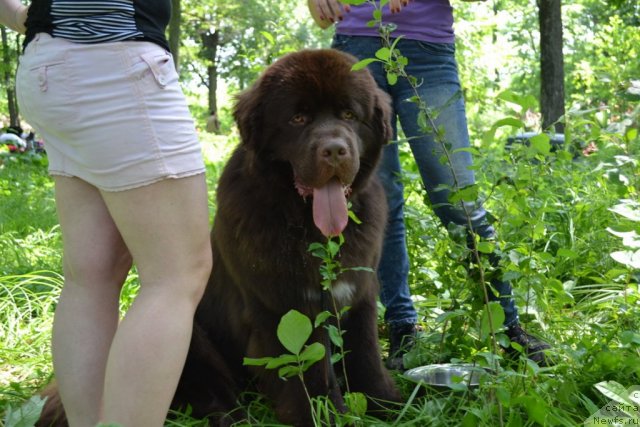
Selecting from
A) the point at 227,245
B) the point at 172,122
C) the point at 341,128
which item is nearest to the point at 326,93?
the point at 341,128

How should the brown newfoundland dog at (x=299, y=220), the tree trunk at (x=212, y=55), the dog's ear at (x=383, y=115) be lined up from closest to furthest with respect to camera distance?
the brown newfoundland dog at (x=299, y=220) → the dog's ear at (x=383, y=115) → the tree trunk at (x=212, y=55)

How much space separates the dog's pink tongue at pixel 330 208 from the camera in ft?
7.40

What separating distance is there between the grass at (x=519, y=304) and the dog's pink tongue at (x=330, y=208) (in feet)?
1.27

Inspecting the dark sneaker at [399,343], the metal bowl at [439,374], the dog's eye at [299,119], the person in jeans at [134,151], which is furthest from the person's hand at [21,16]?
the dark sneaker at [399,343]

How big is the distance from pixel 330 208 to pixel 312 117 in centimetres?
36

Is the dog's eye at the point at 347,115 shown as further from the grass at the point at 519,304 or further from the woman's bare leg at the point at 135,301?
the woman's bare leg at the point at 135,301

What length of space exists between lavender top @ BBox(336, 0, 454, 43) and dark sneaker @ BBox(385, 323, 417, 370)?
4.24ft

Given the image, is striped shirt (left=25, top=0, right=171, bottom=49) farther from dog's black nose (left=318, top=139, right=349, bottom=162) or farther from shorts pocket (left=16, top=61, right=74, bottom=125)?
dog's black nose (left=318, top=139, right=349, bottom=162)

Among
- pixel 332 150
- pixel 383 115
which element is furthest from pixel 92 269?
pixel 383 115

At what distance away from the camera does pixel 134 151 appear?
5.34 feet

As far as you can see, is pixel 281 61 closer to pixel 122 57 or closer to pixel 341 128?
pixel 341 128

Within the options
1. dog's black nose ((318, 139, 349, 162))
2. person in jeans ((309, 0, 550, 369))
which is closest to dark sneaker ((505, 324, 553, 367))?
person in jeans ((309, 0, 550, 369))

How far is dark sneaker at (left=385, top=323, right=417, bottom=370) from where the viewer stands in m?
2.98

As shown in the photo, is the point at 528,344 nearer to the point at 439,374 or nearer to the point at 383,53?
the point at 439,374
